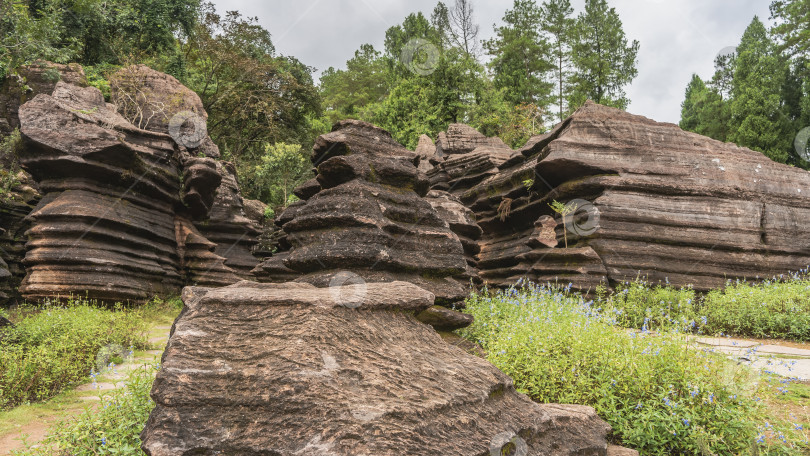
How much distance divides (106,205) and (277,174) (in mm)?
15254

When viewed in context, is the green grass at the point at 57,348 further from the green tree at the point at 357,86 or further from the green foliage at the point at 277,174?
the green tree at the point at 357,86

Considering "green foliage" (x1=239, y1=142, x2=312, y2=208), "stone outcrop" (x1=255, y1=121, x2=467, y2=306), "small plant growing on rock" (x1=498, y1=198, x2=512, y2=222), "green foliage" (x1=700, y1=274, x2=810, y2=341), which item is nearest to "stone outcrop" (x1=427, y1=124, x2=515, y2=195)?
"small plant growing on rock" (x1=498, y1=198, x2=512, y2=222)

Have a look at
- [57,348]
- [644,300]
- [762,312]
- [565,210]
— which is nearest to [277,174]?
[565,210]

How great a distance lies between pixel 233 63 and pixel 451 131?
16.6m

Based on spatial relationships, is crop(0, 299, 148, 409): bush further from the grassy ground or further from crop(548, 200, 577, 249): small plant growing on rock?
crop(548, 200, 577, 249): small plant growing on rock

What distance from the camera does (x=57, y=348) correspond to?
17.3 feet

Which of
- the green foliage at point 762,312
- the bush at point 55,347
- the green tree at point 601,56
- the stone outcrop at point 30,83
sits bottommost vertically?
the green foliage at point 762,312

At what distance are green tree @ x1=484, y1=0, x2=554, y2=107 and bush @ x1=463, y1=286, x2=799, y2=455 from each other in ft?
100

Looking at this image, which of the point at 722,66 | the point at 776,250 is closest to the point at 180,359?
the point at 776,250

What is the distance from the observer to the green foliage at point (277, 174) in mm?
24484

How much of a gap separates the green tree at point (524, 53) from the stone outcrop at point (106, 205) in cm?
2563

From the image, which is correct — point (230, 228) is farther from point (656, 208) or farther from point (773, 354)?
point (773, 354)

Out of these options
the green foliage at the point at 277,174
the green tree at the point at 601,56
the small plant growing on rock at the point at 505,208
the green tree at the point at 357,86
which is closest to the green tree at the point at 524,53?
the green tree at the point at 601,56

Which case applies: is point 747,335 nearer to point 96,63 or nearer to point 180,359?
point 180,359
